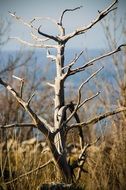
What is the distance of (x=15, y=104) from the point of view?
16.1m

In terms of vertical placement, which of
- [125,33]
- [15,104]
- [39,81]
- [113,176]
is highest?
[39,81]

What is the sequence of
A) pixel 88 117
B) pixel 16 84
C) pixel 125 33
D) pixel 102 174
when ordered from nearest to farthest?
pixel 102 174, pixel 88 117, pixel 125 33, pixel 16 84

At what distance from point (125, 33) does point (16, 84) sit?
11272 mm

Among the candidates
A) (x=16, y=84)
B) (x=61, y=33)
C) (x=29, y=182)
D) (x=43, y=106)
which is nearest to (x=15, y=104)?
(x=16, y=84)

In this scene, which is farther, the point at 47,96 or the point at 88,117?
the point at 47,96

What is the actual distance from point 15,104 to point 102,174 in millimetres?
12965

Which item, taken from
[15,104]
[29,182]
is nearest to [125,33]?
[29,182]

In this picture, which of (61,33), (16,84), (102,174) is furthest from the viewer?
(16,84)

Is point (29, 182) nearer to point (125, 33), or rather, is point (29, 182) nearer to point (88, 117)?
point (88, 117)

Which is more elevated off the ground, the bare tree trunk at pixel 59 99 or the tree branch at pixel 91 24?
the tree branch at pixel 91 24

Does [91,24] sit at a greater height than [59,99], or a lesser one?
greater

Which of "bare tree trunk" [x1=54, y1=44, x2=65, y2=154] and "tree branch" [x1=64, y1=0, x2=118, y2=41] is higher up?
"tree branch" [x1=64, y1=0, x2=118, y2=41]

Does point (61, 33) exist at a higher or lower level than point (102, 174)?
higher

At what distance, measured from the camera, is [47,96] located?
18.6 metres
